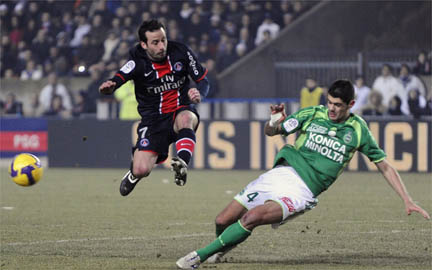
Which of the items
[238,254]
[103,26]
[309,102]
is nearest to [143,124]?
[238,254]

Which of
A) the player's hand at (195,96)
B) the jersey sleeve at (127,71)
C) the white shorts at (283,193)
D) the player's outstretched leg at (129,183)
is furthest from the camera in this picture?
the player's outstretched leg at (129,183)

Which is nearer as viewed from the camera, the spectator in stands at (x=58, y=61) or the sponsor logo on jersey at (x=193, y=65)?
the sponsor logo on jersey at (x=193, y=65)

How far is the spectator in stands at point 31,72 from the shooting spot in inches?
968

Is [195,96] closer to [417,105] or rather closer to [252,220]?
[252,220]

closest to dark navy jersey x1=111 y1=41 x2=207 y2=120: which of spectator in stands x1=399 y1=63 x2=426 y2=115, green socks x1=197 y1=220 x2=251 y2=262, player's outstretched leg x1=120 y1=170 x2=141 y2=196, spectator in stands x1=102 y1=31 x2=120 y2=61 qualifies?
player's outstretched leg x1=120 y1=170 x2=141 y2=196

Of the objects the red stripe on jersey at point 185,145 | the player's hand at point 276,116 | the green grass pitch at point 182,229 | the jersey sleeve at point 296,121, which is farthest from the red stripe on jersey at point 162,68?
the player's hand at point 276,116

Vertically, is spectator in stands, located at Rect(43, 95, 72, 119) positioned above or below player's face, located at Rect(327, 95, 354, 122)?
above

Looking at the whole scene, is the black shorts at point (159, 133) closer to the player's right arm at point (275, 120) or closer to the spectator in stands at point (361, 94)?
the player's right arm at point (275, 120)

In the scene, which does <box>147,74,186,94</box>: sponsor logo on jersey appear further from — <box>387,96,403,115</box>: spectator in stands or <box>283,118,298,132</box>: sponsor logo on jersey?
<box>387,96,403,115</box>: spectator in stands

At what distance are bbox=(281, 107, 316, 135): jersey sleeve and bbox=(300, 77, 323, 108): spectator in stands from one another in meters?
11.4

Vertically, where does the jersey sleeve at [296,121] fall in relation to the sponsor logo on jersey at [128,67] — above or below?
below

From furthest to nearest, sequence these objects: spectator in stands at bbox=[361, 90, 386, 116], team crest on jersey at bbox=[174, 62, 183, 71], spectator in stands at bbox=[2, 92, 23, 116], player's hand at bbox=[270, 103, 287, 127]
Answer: spectator in stands at bbox=[2, 92, 23, 116], spectator in stands at bbox=[361, 90, 386, 116], team crest on jersey at bbox=[174, 62, 183, 71], player's hand at bbox=[270, 103, 287, 127]

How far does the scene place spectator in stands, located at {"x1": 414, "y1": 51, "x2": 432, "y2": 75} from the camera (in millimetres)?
19911

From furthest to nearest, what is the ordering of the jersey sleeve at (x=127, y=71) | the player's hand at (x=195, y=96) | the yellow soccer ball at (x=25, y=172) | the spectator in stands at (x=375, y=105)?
1. the spectator in stands at (x=375, y=105)
2. the yellow soccer ball at (x=25, y=172)
3. the jersey sleeve at (x=127, y=71)
4. the player's hand at (x=195, y=96)
